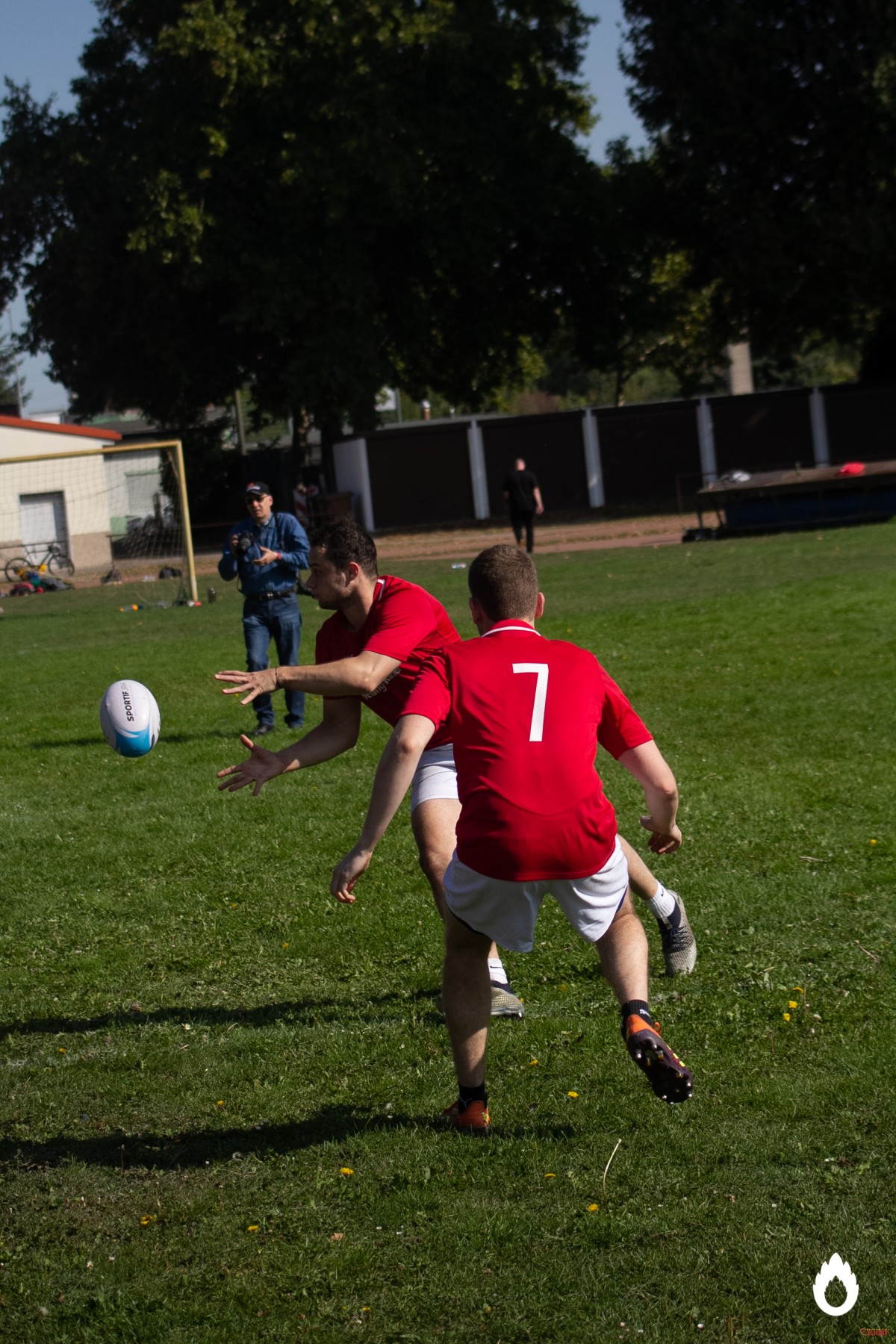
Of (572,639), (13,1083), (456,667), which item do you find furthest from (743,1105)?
(572,639)

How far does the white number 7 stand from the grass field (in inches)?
52.3

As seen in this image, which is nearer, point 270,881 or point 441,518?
point 270,881

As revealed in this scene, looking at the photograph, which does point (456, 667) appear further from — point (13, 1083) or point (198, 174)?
point (198, 174)

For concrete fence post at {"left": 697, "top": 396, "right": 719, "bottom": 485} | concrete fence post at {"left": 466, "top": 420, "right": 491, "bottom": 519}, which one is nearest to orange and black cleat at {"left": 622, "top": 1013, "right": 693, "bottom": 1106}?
concrete fence post at {"left": 466, "top": 420, "right": 491, "bottom": 519}

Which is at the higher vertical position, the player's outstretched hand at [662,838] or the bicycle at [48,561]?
the bicycle at [48,561]

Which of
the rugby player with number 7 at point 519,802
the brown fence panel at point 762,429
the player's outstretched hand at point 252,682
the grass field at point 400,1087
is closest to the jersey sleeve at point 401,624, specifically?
the player's outstretched hand at point 252,682

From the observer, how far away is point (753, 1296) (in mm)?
3344

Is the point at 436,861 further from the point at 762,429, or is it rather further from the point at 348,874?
the point at 762,429

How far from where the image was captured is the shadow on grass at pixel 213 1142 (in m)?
4.29

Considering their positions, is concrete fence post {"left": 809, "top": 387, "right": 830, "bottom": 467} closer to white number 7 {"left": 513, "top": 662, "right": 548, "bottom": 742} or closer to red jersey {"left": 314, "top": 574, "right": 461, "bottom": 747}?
red jersey {"left": 314, "top": 574, "right": 461, "bottom": 747}

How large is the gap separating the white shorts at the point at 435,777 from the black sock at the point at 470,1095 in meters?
1.21

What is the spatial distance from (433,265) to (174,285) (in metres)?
7.41

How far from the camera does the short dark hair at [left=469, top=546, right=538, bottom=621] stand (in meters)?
4.18

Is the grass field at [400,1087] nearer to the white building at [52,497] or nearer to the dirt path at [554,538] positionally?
the dirt path at [554,538]
